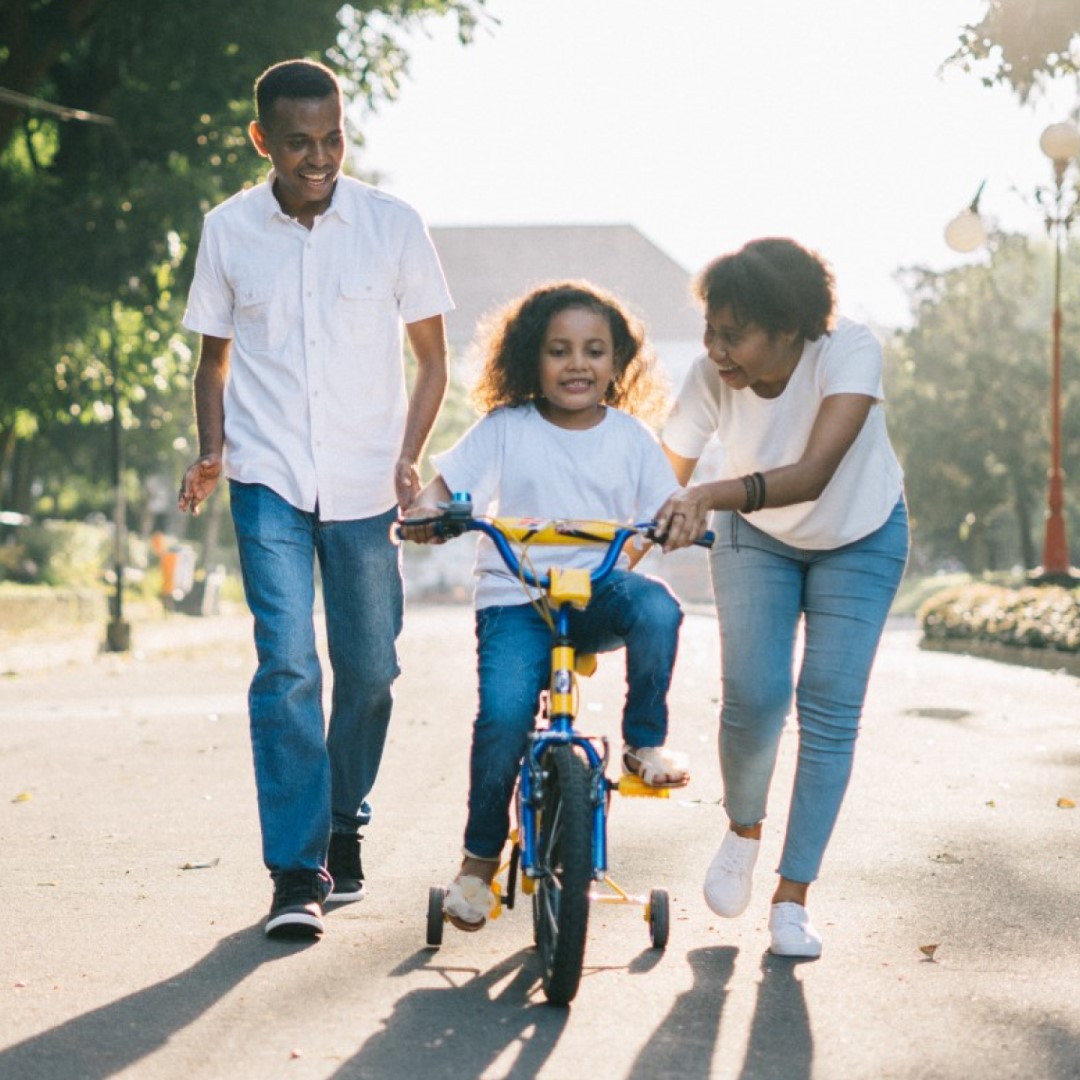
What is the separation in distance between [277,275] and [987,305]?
39956 millimetres

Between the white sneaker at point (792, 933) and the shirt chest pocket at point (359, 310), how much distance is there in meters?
1.82

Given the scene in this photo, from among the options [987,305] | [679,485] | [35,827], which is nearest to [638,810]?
[35,827]

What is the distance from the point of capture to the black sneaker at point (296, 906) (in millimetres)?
4895

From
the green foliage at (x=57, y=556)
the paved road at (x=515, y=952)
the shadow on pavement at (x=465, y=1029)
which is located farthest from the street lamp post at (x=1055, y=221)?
the shadow on pavement at (x=465, y=1029)

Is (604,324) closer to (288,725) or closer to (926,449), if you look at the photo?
(288,725)

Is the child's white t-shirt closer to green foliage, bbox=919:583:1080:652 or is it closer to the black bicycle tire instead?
the black bicycle tire

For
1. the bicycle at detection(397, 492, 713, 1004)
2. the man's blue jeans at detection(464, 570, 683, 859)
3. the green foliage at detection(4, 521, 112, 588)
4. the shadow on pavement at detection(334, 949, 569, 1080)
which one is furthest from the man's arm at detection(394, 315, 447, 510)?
the green foliage at detection(4, 521, 112, 588)

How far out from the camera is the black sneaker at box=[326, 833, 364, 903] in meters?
5.54

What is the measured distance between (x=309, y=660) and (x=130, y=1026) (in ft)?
4.37

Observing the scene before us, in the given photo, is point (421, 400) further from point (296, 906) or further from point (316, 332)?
point (296, 906)

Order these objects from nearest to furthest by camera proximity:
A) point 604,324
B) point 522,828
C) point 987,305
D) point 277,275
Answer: point 522,828 < point 604,324 < point 277,275 < point 987,305

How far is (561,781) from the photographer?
4.11 meters

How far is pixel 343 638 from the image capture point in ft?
17.6

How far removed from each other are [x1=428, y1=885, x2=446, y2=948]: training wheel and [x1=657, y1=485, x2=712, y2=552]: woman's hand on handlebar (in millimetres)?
1025
